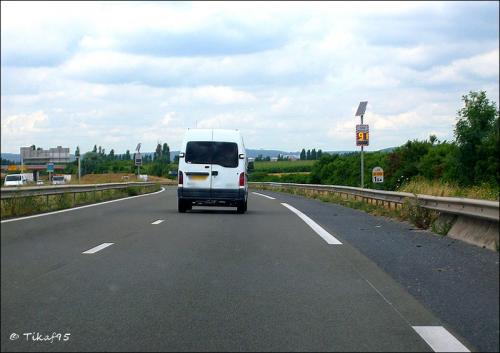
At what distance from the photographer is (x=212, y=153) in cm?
2234

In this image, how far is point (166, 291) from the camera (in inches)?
300

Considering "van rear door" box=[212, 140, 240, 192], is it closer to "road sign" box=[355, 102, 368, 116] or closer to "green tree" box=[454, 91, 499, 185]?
"road sign" box=[355, 102, 368, 116]

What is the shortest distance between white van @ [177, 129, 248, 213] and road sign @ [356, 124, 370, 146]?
26.3 feet

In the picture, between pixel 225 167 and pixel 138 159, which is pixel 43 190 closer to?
pixel 225 167

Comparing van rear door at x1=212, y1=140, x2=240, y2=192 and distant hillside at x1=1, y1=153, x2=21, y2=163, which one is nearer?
distant hillside at x1=1, y1=153, x2=21, y2=163

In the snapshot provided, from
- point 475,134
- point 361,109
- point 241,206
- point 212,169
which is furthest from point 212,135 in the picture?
point 475,134

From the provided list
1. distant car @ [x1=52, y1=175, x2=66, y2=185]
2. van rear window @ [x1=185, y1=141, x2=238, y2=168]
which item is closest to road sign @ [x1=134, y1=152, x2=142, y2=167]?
distant car @ [x1=52, y1=175, x2=66, y2=185]

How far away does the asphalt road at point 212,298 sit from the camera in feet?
17.9

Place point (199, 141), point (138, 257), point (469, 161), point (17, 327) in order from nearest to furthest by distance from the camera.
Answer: point (17, 327)
point (138, 257)
point (199, 141)
point (469, 161)

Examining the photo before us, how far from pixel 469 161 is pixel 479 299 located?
88.0 m

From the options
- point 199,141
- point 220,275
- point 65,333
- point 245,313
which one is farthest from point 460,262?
point 199,141

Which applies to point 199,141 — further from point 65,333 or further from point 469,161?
point 469,161

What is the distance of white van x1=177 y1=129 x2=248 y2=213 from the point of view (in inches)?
874

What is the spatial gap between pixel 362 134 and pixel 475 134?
217 feet
